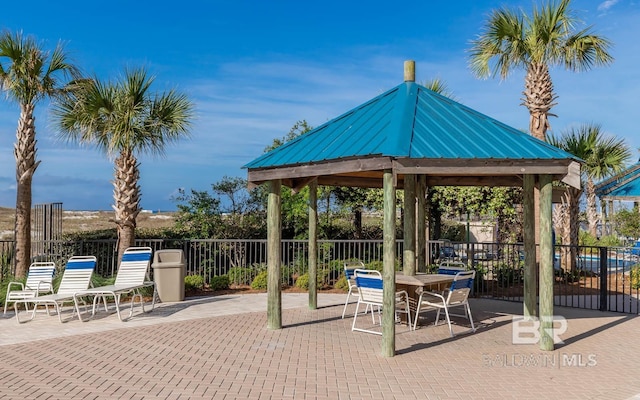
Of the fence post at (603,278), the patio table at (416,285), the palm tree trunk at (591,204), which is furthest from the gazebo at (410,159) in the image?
the palm tree trunk at (591,204)

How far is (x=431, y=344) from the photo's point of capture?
26.2ft

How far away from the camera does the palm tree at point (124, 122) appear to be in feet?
41.7

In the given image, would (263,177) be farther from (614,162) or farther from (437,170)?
(614,162)

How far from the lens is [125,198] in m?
13.2

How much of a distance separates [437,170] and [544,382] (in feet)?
9.48

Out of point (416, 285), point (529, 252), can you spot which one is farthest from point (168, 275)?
point (529, 252)

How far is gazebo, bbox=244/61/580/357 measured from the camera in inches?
285

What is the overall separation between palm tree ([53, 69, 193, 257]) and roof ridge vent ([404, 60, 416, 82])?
20.4ft

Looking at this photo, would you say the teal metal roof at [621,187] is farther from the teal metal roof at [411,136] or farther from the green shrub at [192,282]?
the green shrub at [192,282]

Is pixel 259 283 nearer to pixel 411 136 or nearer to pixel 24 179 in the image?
pixel 24 179

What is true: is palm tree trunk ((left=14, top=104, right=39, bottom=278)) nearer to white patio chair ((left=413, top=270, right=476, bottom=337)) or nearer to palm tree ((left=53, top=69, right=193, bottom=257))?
palm tree ((left=53, top=69, right=193, bottom=257))

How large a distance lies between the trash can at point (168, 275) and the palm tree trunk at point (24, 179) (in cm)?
309

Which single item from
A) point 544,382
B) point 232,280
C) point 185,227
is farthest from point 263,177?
point 185,227

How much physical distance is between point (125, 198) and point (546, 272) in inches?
386
